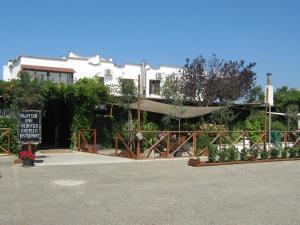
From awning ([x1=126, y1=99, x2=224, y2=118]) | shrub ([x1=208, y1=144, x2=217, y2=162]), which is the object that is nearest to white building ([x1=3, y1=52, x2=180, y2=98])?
A: awning ([x1=126, y1=99, x2=224, y2=118])

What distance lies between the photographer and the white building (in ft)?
134

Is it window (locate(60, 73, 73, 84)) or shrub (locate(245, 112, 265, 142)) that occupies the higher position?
window (locate(60, 73, 73, 84))

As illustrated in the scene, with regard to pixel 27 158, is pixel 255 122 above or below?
above

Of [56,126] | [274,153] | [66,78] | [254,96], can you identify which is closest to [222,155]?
[274,153]

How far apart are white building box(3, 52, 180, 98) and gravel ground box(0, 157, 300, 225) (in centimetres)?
2604

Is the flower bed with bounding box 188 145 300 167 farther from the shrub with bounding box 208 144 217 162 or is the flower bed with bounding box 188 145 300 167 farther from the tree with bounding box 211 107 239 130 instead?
the tree with bounding box 211 107 239 130

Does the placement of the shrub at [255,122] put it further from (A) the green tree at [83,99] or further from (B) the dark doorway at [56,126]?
(B) the dark doorway at [56,126]

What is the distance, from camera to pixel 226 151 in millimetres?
15258

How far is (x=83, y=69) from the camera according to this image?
44875 mm

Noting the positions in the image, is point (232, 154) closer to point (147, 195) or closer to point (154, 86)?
point (147, 195)

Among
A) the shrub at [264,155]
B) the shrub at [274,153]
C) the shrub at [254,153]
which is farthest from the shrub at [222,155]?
the shrub at [274,153]

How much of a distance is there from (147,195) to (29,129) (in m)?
6.91

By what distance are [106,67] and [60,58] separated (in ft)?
18.3

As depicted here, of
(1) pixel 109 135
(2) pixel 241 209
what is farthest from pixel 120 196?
(1) pixel 109 135
